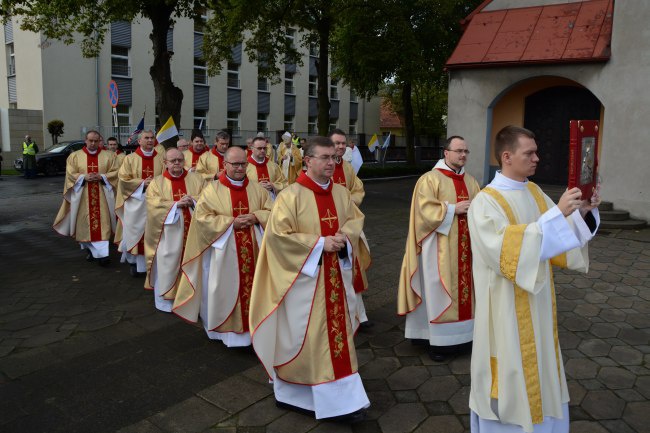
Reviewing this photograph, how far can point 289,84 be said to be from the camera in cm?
3684

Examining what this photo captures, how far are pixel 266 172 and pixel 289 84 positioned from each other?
29978 millimetres

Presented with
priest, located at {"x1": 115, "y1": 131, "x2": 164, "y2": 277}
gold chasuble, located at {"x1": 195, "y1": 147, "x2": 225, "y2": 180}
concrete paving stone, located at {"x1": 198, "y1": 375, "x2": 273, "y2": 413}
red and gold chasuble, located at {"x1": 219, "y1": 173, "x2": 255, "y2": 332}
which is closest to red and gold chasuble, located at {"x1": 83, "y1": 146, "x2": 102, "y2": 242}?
priest, located at {"x1": 115, "y1": 131, "x2": 164, "y2": 277}

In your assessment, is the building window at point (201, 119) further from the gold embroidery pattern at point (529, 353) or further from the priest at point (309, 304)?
the gold embroidery pattern at point (529, 353)

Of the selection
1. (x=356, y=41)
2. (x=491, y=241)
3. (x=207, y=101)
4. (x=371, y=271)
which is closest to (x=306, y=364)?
(x=491, y=241)

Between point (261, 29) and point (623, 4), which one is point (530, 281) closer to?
point (623, 4)

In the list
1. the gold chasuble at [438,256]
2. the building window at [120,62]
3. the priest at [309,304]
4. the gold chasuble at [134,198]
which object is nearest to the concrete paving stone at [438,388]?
the gold chasuble at [438,256]

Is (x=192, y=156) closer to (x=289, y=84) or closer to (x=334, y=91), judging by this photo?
(x=289, y=84)

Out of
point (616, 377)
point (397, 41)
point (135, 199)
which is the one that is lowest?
point (616, 377)

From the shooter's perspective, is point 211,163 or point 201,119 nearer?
point 211,163

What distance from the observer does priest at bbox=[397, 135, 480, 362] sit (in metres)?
4.84

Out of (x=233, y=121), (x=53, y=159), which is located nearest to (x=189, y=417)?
(x=53, y=159)

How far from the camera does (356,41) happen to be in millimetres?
20906

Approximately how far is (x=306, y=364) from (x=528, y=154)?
203 centimetres

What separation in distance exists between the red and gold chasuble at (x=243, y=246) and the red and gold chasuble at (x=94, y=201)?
14.4 ft
